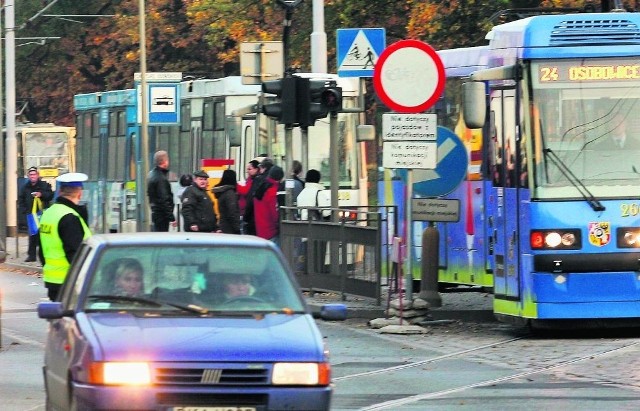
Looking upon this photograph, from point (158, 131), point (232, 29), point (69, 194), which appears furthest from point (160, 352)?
point (232, 29)

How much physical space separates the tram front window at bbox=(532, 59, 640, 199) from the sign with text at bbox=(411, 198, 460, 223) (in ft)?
7.21

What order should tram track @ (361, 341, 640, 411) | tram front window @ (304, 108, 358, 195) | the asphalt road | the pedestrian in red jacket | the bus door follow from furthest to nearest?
tram front window @ (304, 108, 358, 195)
the pedestrian in red jacket
the bus door
the asphalt road
tram track @ (361, 341, 640, 411)

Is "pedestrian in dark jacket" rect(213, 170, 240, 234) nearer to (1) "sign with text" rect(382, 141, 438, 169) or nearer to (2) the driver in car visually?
(1) "sign with text" rect(382, 141, 438, 169)

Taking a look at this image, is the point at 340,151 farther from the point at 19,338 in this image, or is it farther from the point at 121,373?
the point at 121,373

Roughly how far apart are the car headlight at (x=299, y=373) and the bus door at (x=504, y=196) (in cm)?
790

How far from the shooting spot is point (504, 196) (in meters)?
16.9

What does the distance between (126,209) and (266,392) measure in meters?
28.9

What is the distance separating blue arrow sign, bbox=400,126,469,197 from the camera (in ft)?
62.5

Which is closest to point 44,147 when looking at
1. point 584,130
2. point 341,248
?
point 341,248

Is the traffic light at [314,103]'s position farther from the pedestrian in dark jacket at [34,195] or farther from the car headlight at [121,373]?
the pedestrian in dark jacket at [34,195]

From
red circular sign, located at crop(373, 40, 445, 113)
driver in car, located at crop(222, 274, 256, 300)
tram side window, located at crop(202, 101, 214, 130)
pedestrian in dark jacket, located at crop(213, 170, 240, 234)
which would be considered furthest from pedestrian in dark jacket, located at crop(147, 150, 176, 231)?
driver in car, located at crop(222, 274, 256, 300)

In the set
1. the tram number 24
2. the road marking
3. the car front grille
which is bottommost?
the road marking

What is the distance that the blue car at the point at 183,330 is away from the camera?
861cm

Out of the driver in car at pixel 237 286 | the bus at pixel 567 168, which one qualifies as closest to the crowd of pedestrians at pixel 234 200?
the bus at pixel 567 168
